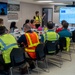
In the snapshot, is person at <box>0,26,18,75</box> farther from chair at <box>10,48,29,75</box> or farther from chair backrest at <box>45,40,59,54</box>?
chair backrest at <box>45,40,59,54</box>

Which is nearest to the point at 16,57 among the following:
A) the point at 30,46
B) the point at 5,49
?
the point at 5,49

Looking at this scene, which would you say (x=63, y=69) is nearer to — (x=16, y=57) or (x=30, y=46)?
(x=30, y=46)

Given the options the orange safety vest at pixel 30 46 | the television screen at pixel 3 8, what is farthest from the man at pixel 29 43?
the television screen at pixel 3 8

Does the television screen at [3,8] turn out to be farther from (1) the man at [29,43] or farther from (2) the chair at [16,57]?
(2) the chair at [16,57]

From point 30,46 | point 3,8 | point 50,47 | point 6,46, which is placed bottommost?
point 50,47

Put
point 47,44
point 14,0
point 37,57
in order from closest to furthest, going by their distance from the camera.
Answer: point 37,57, point 47,44, point 14,0

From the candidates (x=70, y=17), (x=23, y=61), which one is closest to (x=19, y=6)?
(x=70, y=17)

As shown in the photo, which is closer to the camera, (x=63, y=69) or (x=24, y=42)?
(x=24, y=42)

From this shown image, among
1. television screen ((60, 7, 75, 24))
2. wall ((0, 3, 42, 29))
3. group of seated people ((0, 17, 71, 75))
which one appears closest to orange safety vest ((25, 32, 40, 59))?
group of seated people ((0, 17, 71, 75))

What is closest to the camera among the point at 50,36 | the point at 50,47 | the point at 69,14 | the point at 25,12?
→ the point at 50,47

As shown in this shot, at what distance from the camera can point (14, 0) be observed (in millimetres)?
9969

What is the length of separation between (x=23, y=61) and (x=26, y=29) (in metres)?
0.87

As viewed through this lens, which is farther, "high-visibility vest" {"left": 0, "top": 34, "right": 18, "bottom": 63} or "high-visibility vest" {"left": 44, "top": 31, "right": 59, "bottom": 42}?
"high-visibility vest" {"left": 44, "top": 31, "right": 59, "bottom": 42}

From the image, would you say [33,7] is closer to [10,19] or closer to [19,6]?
[19,6]
